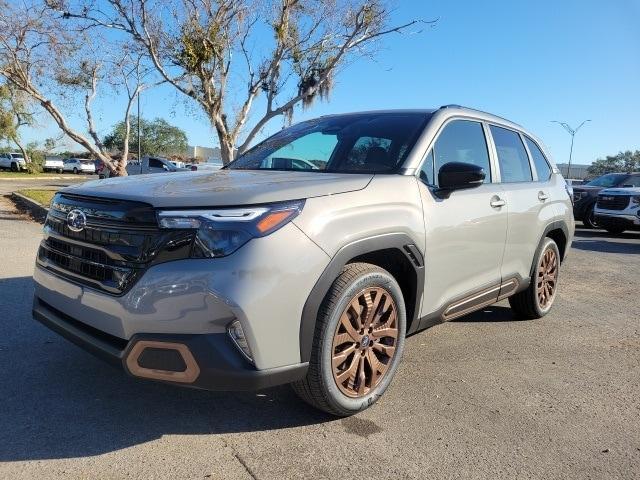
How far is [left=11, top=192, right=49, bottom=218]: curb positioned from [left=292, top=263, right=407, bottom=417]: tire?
9589 millimetres

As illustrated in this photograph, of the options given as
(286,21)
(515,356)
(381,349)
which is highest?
(286,21)

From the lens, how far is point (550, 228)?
5066 millimetres

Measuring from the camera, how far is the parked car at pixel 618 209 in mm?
13477

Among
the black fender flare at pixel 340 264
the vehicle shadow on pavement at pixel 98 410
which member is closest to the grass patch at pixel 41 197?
the vehicle shadow on pavement at pixel 98 410

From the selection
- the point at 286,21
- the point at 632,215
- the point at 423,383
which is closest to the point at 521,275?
the point at 423,383

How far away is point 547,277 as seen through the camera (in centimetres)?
528

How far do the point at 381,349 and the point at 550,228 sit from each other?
107 inches

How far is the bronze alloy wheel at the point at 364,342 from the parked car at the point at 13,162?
2304 inches

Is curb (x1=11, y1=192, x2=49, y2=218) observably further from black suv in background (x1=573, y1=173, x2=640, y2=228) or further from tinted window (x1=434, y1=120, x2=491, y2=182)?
black suv in background (x1=573, y1=173, x2=640, y2=228)

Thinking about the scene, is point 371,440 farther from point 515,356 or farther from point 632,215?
point 632,215

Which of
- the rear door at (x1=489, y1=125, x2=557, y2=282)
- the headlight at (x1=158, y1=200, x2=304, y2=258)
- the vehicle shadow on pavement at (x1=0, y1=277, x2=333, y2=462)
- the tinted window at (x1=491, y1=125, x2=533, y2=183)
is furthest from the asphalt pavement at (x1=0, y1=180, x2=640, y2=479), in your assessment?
the tinted window at (x1=491, y1=125, x2=533, y2=183)

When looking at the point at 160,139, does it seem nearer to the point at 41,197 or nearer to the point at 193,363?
the point at 41,197

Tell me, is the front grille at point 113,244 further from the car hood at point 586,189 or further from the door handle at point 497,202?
the car hood at point 586,189

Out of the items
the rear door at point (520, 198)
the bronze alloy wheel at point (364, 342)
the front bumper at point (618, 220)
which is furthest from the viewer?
the front bumper at point (618, 220)
